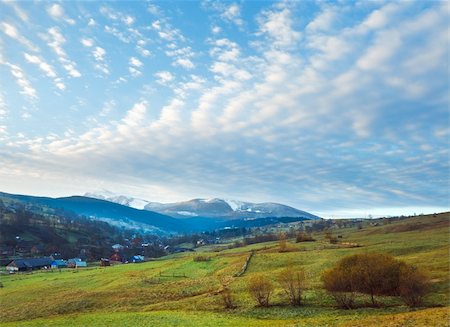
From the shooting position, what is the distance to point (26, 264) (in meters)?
162

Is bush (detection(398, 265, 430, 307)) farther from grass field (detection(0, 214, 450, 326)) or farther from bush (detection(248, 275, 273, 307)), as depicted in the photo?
bush (detection(248, 275, 273, 307))

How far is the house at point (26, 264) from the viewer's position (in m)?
154

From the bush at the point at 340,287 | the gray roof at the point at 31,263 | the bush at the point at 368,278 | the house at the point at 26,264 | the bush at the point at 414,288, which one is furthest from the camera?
the gray roof at the point at 31,263

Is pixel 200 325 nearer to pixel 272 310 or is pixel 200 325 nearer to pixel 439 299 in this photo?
pixel 272 310

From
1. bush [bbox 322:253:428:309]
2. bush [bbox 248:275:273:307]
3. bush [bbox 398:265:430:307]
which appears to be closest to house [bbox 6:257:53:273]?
bush [bbox 248:275:273:307]

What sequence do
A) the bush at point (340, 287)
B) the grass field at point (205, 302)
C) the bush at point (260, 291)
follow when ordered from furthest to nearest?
the bush at point (260, 291), the bush at point (340, 287), the grass field at point (205, 302)

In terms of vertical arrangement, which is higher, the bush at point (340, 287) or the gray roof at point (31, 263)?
the bush at point (340, 287)

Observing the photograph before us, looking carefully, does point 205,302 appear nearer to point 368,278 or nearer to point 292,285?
point 292,285

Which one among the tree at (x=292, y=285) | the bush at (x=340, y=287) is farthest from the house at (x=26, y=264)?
the bush at (x=340, y=287)

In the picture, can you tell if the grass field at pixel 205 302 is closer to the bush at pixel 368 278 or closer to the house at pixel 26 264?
the bush at pixel 368 278

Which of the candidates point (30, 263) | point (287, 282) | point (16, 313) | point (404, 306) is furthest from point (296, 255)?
point (30, 263)

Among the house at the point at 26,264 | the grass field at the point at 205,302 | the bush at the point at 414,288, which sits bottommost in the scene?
the house at the point at 26,264

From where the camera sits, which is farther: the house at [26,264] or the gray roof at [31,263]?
the gray roof at [31,263]

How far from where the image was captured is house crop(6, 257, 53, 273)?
154 metres
